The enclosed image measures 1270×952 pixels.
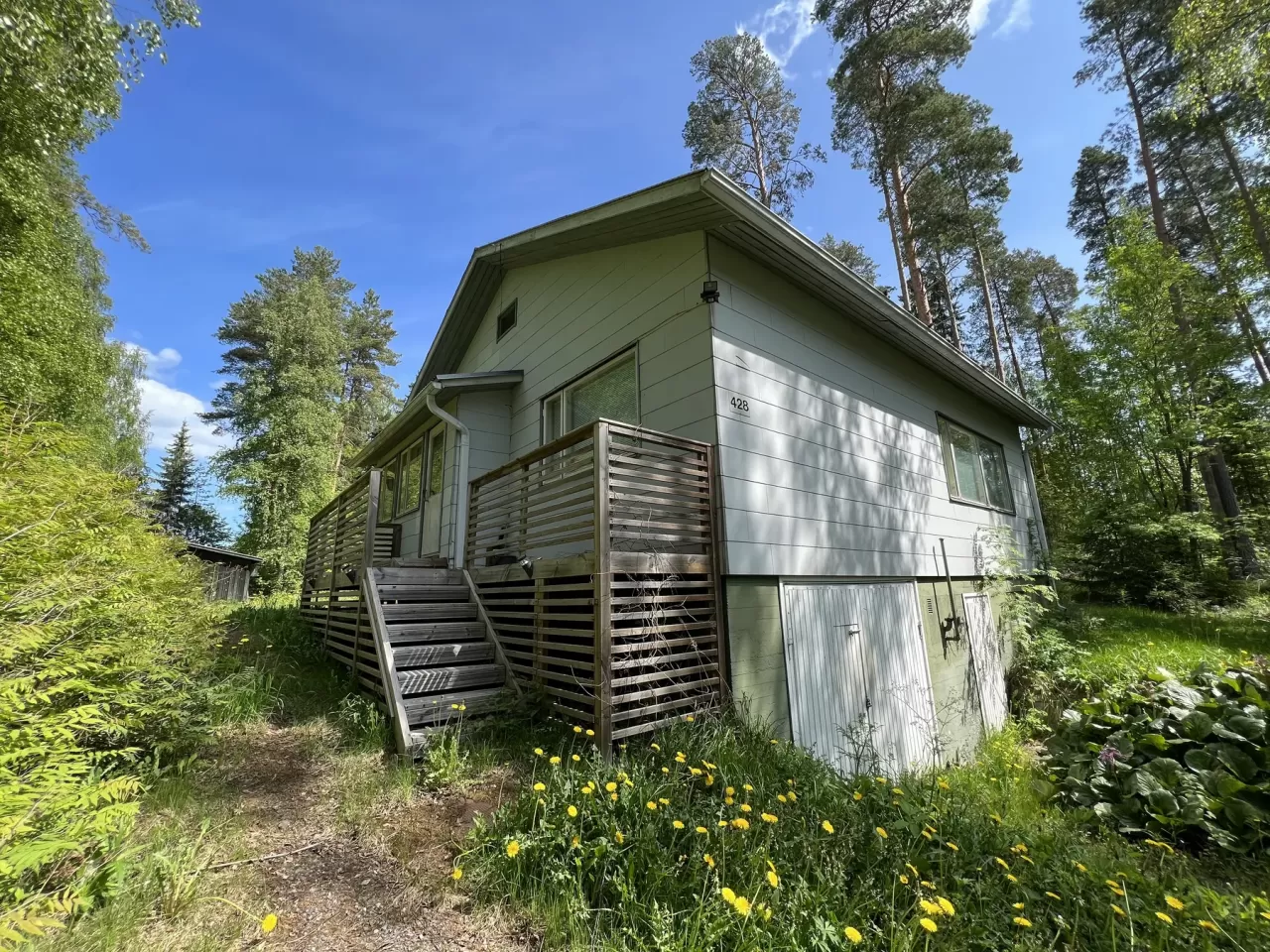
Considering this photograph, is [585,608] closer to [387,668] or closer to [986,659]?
[387,668]

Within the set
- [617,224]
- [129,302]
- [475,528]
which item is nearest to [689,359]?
[617,224]

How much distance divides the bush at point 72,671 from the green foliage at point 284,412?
55.7 feet

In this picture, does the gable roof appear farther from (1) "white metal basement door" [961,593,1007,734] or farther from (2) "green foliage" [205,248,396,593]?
(2) "green foliage" [205,248,396,593]

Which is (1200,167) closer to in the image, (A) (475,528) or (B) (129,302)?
(A) (475,528)

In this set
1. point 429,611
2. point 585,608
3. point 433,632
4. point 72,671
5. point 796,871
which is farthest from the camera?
point 429,611

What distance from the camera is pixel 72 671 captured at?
8.49 ft

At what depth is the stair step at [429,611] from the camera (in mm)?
4992

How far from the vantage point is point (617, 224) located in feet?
18.8

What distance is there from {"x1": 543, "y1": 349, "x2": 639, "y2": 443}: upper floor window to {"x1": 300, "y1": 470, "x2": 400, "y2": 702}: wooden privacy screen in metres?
2.37

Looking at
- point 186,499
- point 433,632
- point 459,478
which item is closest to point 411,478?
point 459,478

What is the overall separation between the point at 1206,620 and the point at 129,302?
31.3m

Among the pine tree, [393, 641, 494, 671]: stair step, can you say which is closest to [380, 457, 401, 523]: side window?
[393, 641, 494, 671]: stair step

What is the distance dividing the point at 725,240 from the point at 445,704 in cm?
505

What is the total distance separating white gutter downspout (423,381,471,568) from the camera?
7.27m
